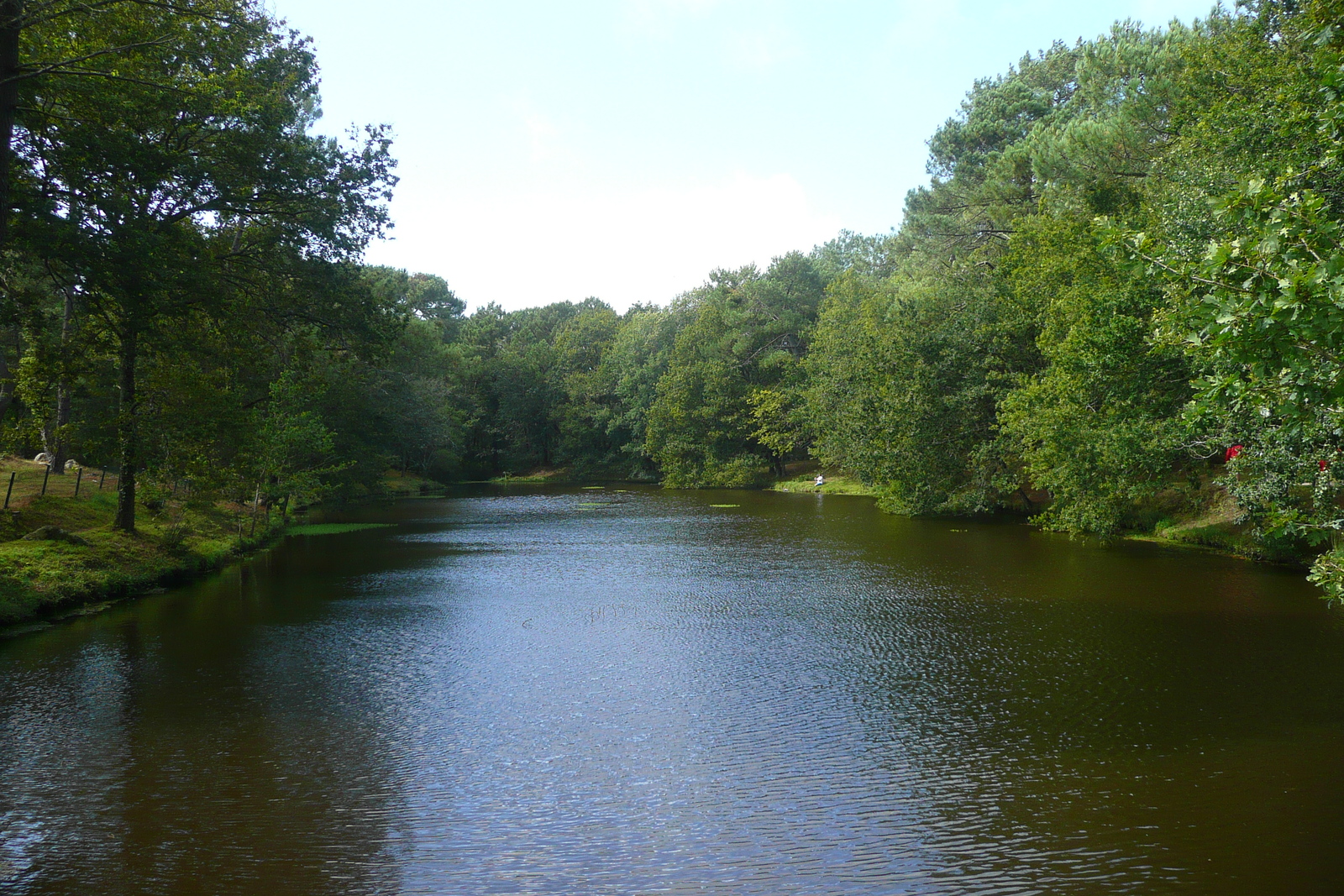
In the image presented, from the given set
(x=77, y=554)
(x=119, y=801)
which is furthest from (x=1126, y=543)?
(x=77, y=554)

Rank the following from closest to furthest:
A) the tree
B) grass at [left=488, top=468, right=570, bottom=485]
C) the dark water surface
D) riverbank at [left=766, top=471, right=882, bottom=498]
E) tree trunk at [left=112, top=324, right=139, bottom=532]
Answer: the dark water surface → the tree → tree trunk at [left=112, top=324, right=139, bottom=532] → riverbank at [left=766, top=471, right=882, bottom=498] → grass at [left=488, top=468, right=570, bottom=485]

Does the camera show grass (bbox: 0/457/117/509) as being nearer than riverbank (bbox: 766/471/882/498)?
Yes

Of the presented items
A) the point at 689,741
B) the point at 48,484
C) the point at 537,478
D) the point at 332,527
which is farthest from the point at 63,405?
the point at 537,478

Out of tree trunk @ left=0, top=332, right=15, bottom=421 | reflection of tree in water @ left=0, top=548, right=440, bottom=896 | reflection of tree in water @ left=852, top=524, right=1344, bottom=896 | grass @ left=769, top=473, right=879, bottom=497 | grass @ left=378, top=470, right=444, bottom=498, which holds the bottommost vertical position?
reflection of tree in water @ left=0, top=548, right=440, bottom=896

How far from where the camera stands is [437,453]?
55.2 metres

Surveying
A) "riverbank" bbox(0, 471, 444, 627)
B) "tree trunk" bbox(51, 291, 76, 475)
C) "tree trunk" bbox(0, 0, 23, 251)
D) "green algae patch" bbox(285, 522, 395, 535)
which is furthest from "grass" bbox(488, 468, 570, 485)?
"tree trunk" bbox(0, 0, 23, 251)

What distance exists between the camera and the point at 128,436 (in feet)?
52.7

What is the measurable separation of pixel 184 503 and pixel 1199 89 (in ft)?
79.4

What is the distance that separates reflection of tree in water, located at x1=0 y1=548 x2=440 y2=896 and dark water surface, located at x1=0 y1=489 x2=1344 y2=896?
3cm

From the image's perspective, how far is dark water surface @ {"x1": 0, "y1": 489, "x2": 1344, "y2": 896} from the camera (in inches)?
215

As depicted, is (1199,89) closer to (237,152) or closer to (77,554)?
(237,152)

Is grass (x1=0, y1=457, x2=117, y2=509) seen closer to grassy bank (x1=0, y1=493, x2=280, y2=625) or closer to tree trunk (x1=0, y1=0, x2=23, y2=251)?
grassy bank (x1=0, y1=493, x2=280, y2=625)

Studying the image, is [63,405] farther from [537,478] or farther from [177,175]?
[537,478]

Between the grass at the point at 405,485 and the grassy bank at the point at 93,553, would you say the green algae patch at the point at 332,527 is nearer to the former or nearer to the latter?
the grassy bank at the point at 93,553
